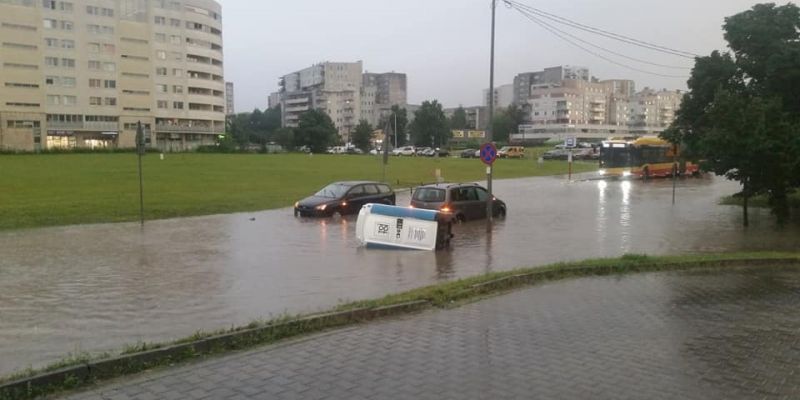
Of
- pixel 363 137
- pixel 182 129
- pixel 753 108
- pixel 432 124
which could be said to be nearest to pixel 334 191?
pixel 753 108

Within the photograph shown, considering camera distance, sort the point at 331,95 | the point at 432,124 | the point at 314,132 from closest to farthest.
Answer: the point at 314,132
the point at 432,124
the point at 331,95

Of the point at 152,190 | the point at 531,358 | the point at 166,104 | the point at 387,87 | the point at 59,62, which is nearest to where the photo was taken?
the point at 531,358

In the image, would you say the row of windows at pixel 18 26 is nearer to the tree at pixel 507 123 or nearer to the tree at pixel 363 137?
the tree at pixel 363 137

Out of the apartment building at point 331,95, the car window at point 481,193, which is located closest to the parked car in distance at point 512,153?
the car window at point 481,193

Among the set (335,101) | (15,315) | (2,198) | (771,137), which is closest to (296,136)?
(335,101)

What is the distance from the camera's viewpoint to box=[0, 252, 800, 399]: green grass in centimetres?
615

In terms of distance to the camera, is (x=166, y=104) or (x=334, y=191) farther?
(x=166, y=104)

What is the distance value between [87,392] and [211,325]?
2774 millimetres

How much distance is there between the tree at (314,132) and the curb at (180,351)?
10305 centimetres

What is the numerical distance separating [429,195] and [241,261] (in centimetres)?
882

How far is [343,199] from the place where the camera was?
24500mm

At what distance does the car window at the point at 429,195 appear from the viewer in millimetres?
21562

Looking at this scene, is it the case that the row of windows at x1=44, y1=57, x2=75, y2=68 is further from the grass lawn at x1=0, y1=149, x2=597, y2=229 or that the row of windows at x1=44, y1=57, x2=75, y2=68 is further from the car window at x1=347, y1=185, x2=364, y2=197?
the car window at x1=347, y1=185, x2=364, y2=197

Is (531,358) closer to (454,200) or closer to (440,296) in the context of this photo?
(440,296)
